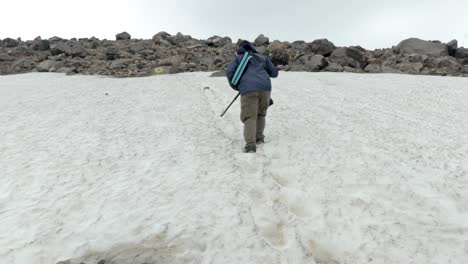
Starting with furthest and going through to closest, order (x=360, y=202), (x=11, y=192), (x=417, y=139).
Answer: (x=417, y=139) → (x=11, y=192) → (x=360, y=202)

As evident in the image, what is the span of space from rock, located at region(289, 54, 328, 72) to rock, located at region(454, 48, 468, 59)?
11.7m

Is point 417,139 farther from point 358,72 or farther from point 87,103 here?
point 358,72

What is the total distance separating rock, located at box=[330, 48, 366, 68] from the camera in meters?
28.2

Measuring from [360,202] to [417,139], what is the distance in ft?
13.2

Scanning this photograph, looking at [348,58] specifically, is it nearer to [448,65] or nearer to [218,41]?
[448,65]

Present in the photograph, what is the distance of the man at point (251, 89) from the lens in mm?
9289

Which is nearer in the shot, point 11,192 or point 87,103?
point 11,192

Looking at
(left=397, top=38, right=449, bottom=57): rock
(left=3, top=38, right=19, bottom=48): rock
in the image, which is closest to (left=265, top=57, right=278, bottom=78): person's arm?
(left=397, top=38, right=449, bottom=57): rock

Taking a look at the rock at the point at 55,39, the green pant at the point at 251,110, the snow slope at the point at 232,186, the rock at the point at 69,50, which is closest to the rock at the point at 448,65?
the snow slope at the point at 232,186

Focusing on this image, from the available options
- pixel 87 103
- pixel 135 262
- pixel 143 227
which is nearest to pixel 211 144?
pixel 143 227

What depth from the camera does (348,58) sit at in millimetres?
28547

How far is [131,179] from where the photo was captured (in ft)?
26.0

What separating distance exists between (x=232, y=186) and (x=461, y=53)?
30.3 m

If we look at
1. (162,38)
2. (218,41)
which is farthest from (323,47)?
(162,38)
